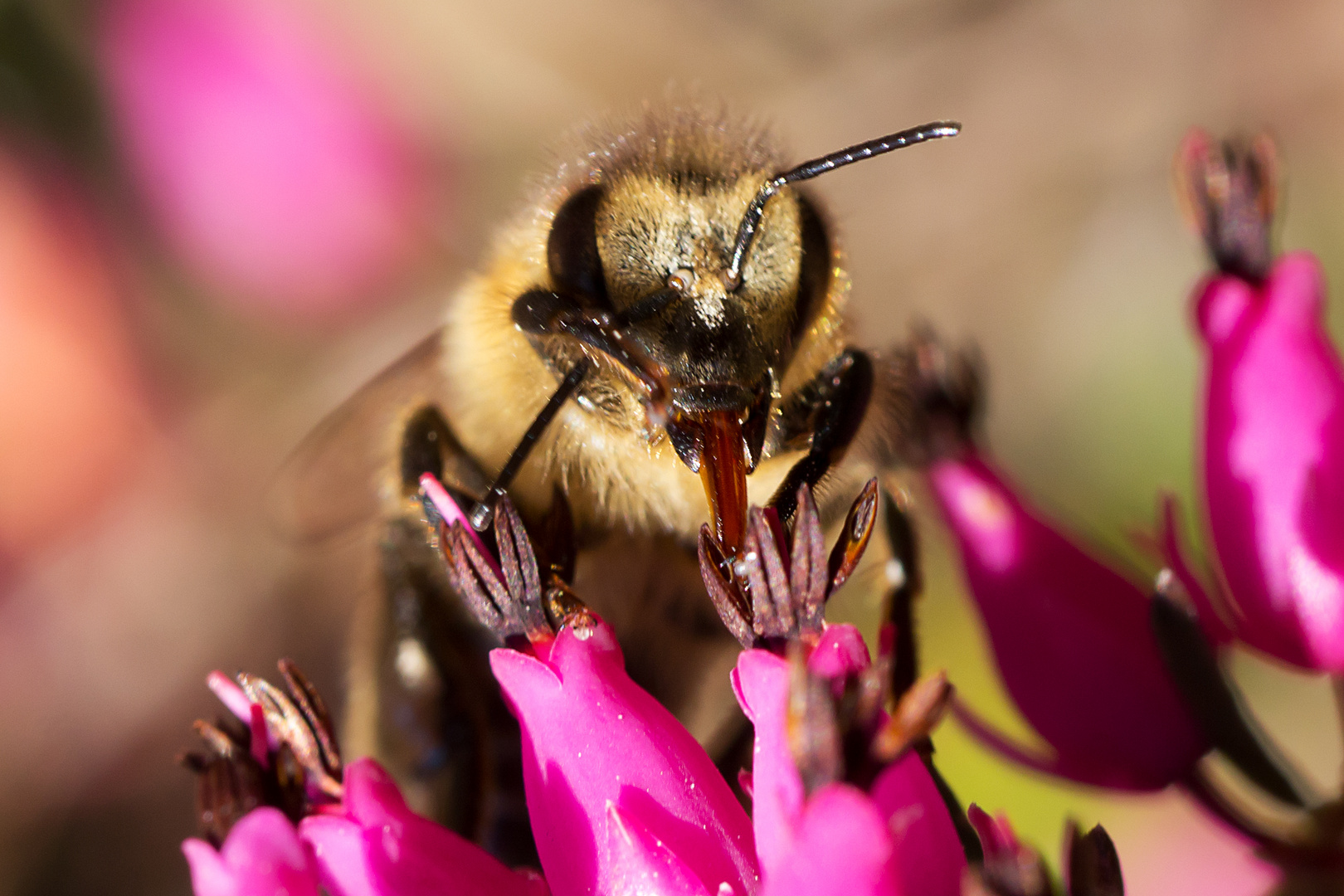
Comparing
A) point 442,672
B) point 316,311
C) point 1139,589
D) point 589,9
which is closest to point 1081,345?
point 589,9

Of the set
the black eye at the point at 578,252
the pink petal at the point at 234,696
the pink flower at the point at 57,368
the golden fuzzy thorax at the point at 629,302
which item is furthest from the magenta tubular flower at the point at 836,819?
the pink flower at the point at 57,368

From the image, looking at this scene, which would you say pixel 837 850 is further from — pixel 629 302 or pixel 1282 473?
pixel 1282 473

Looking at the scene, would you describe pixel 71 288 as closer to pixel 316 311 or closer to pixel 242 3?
pixel 316 311

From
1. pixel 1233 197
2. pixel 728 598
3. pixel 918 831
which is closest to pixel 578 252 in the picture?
pixel 728 598

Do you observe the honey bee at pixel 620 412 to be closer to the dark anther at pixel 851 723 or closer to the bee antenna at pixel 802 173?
the bee antenna at pixel 802 173

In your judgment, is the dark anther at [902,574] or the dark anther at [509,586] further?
the dark anther at [902,574]

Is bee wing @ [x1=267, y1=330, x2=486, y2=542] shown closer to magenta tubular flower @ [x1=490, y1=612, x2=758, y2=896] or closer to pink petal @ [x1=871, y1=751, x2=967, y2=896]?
magenta tubular flower @ [x1=490, y1=612, x2=758, y2=896]
